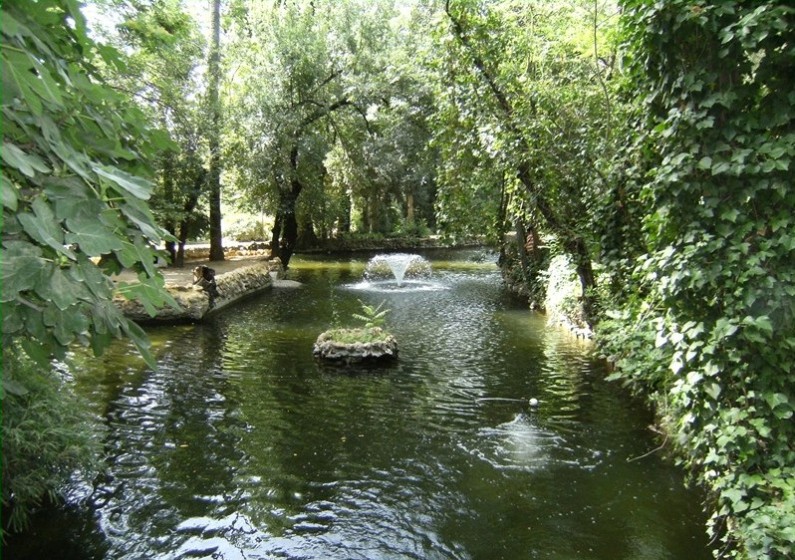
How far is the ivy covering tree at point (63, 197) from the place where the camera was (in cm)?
134

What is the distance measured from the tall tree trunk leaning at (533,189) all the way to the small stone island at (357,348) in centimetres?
361

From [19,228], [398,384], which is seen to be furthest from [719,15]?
[398,384]

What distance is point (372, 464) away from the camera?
6188mm

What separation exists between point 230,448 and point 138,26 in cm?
435

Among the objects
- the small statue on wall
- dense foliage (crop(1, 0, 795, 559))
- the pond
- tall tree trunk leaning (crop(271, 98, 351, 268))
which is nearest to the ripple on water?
the pond

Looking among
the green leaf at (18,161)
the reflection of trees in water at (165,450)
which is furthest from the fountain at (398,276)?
the green leaf at (18,161)

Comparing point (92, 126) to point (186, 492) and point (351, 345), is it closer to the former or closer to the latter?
point (186, 492)

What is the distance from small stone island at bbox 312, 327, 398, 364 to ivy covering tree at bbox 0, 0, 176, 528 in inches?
317

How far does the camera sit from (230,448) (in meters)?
6.48

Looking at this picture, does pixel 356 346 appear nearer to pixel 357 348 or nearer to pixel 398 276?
pixel 357 348

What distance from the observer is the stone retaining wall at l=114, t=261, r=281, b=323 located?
499 inches

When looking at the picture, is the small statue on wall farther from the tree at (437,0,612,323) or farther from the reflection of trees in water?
the tree at (437,0,612,323)

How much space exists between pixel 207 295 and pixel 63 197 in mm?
13577

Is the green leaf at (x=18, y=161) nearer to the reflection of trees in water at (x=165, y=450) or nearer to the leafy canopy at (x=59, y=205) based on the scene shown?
the leafy canopy at (x=59, y=205)
